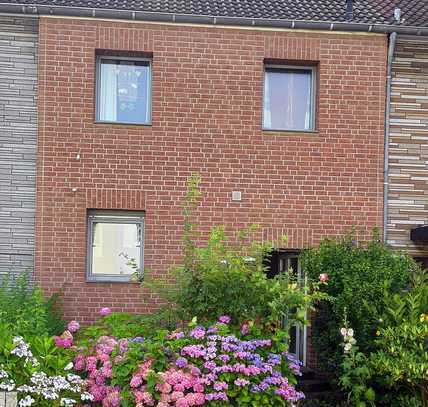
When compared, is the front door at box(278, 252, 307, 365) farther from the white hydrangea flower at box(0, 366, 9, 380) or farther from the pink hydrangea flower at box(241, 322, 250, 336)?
the white hydrangea flower at box(0, 366, 9, 380)

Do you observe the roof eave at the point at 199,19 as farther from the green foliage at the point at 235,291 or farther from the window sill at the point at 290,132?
the green foliage at the point at 235,291

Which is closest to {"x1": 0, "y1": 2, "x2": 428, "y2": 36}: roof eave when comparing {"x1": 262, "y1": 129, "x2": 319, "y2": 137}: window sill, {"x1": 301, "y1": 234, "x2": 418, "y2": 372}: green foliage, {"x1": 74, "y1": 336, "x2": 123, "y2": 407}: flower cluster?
{"x1": 262, "y1": 129, "x2": 319, "y2": 137}: window sill

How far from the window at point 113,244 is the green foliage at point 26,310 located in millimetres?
1010

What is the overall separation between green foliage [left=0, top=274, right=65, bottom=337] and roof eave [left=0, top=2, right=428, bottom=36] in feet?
14.8

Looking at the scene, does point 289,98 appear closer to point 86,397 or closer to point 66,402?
point 86,397

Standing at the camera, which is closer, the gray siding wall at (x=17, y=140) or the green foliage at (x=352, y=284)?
the green foliage at (x=352, y=284)

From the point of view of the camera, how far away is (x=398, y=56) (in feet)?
Answer: 38.2

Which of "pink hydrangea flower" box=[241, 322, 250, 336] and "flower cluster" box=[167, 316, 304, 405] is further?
"pink hydrangea flower" box=[241, 322, 250, 336]

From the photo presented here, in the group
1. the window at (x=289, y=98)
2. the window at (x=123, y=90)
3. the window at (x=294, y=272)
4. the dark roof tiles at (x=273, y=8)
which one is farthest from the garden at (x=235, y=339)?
the dark roof tiles at (x=273, y=8)

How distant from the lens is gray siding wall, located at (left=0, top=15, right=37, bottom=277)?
1098 centimetres

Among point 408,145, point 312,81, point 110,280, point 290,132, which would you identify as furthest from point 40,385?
point 408,145

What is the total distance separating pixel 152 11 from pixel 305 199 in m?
4.23

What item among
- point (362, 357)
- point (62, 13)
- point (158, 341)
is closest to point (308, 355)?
point (362, 357)

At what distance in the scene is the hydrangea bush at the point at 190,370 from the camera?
23.2ft
